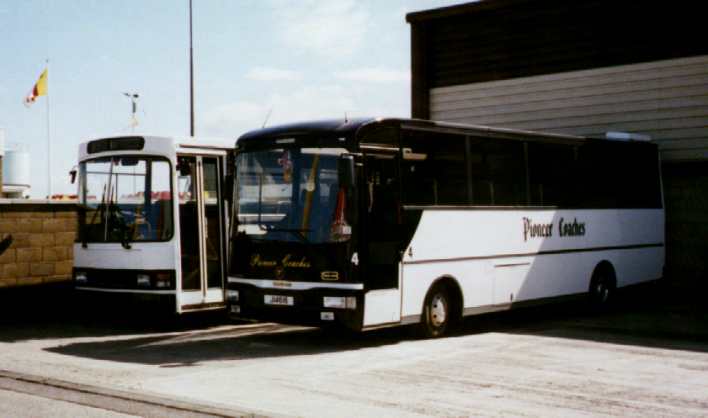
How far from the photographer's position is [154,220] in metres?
13.8

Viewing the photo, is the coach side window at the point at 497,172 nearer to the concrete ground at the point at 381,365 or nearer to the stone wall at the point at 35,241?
the concrete ground at the point at 381,365

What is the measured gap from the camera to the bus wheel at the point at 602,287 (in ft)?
54.9

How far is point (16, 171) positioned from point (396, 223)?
5886 cm

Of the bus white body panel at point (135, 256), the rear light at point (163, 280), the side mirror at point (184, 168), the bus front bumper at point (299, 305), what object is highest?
the side mirror at point (184, 168)

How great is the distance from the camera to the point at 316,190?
11938 millimetres

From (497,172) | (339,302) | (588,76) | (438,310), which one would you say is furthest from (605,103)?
(339,302)

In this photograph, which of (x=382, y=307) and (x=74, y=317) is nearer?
(x=382, y=307)

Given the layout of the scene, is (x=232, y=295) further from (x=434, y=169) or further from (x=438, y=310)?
(x=434, y=169)

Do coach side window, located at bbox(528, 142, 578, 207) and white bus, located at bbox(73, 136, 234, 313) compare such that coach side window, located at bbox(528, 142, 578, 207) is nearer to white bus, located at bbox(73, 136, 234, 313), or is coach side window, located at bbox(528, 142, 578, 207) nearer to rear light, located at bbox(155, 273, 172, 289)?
white bus, located at bbox(73, 136, 234, 313)

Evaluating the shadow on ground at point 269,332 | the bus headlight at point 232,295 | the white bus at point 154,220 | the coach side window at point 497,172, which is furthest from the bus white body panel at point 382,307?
the white bus at point 154,220

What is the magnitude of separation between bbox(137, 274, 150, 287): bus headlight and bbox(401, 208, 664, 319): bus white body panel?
380 centimetres

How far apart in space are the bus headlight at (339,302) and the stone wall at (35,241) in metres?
6.49

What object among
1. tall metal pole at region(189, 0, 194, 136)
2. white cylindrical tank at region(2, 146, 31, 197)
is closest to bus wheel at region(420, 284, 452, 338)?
tall metal pole at region(189, 0, 194, 136)

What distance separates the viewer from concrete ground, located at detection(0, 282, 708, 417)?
8328 millimetres
